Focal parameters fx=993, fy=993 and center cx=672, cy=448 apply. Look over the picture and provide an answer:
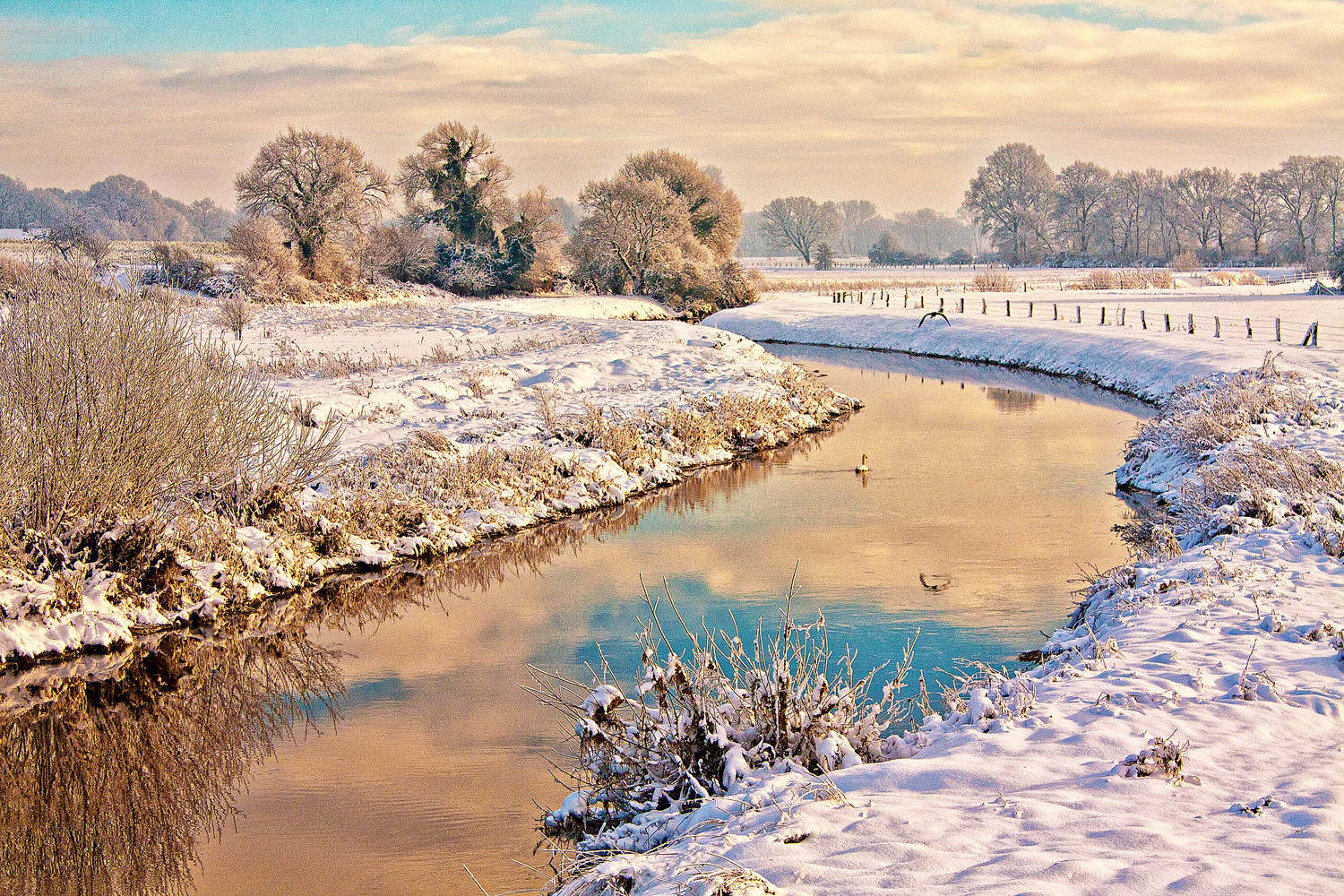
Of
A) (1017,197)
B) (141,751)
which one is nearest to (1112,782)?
(141,751)

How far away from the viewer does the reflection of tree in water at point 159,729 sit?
21.9 ft

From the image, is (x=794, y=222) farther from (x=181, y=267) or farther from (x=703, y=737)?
(x=703, y=737)

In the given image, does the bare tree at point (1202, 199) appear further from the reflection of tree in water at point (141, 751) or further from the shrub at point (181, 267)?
the reflection of tree in water at point (141, 751)

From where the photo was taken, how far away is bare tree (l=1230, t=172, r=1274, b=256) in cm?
8650

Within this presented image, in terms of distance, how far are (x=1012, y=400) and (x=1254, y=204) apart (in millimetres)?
74947

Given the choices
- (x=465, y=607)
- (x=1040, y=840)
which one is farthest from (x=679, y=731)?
(x=465, y=607)

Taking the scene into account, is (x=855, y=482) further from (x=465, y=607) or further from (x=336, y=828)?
(x=336, y=828)

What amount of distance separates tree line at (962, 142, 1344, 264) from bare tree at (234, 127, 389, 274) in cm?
6692

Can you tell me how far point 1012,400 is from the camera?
2738cm

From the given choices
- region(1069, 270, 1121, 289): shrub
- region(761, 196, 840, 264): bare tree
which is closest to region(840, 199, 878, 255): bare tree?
region(761, 196, 840, 264): bare tree

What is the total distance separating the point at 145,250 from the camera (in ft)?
171

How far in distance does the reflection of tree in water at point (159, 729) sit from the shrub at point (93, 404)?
1630 mm

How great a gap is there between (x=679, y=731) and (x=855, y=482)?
1225 cm

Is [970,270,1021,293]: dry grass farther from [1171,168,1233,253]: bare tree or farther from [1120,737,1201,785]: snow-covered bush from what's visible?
[1120,737,1201,785]: snow-covered bush
